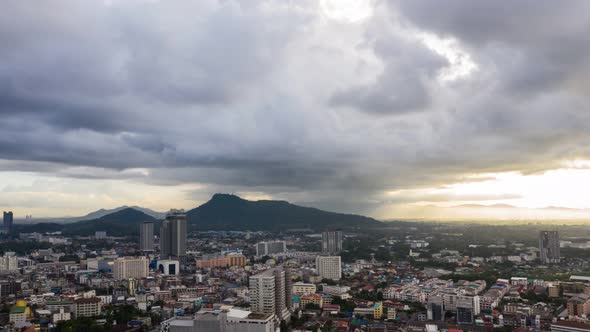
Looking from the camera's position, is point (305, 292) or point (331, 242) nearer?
point (305, 292)

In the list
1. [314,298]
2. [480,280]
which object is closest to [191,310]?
[314,298]

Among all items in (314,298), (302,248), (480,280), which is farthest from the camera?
(302,248)

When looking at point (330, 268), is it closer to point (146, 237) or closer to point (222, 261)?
point (222, 261)

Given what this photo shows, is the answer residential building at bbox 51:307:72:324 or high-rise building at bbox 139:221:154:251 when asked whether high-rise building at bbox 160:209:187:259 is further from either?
residential building at bbox 51:307:72:324

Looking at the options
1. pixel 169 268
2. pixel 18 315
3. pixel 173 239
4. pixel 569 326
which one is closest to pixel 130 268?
pixel 169 268

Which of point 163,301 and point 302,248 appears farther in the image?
point 302,248

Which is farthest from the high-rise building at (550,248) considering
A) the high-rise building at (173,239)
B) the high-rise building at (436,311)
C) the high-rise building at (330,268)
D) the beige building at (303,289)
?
the high-rise building at (173,239)

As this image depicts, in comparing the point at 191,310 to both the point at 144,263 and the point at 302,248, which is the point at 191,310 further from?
the point at 302,248
